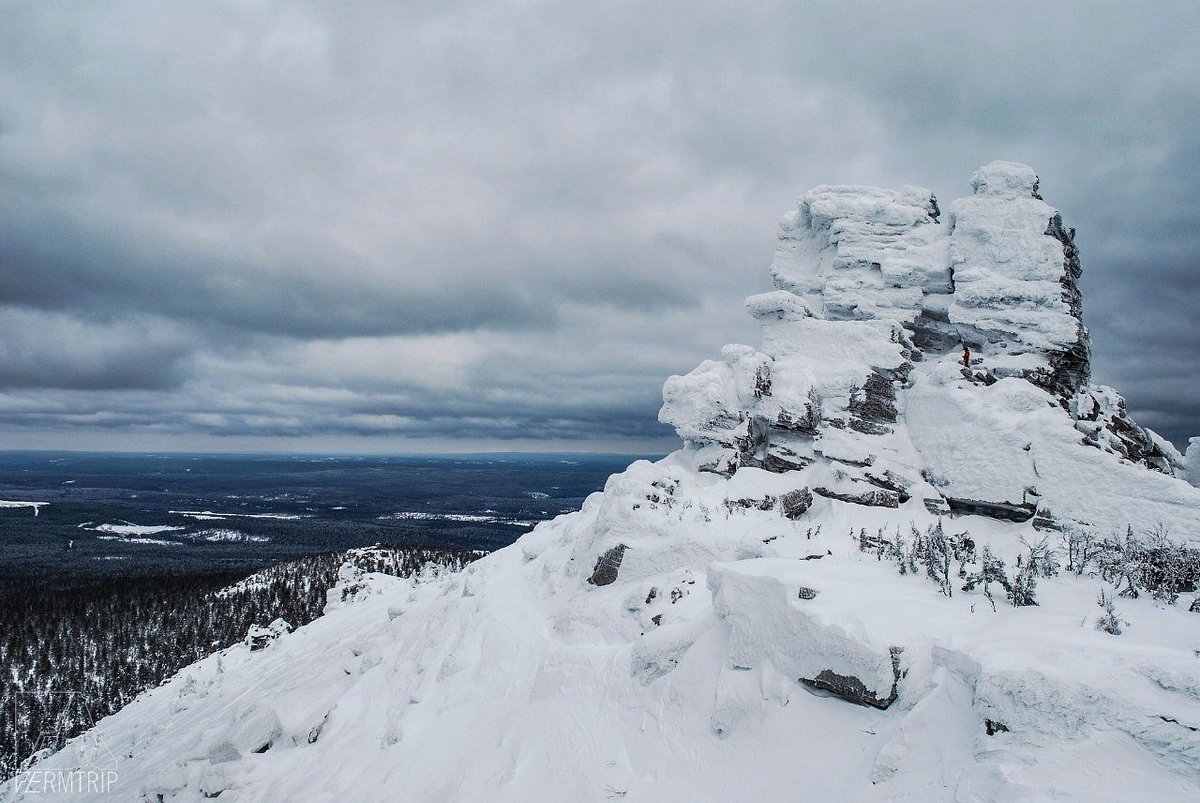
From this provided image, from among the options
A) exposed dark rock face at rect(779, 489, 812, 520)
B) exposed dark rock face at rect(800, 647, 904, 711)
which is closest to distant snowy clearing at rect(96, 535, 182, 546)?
exposed dark rock face at rect(779, 489, 812, 520)

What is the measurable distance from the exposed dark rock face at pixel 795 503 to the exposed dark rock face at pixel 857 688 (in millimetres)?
13618

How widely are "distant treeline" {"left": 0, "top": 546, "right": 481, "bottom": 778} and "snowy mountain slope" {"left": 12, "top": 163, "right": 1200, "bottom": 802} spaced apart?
34.6 m

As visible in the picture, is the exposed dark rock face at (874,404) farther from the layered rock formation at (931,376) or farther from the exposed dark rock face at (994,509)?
the exposed dark rock face at (994,509)

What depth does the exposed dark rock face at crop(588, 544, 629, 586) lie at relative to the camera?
17.5 meters

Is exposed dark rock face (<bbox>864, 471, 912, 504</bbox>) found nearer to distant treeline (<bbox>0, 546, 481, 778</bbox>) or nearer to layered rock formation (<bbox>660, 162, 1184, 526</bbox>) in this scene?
layered rock formation (<bbox>660, 162, 1184, 526</bbox>)

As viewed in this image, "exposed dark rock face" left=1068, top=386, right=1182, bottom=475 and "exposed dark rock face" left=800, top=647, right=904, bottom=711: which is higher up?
"exposed dark rock face" left=1068, top=386, right=1182, bottom=475

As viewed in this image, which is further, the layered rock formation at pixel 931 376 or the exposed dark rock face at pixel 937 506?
the exposed dark rock face at pixel 937 506

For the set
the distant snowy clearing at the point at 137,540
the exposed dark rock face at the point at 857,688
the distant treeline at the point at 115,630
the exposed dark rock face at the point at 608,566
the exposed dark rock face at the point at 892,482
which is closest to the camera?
the exposed dark rock face at the point at 857,688

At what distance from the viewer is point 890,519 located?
21.3 meters

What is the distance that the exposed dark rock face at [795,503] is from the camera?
22.2 meters

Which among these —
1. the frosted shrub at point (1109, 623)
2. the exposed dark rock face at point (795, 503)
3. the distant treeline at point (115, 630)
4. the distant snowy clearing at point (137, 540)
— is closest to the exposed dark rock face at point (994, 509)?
the exposed dark rock face at point (795, 503)

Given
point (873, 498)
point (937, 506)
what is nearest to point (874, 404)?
point (873, 498)

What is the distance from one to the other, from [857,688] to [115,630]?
97.7 meters

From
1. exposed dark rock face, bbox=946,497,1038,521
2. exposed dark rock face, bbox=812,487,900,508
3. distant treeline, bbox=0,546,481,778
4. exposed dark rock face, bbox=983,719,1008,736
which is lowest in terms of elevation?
distant treeline, bbox=0,546,481,778
